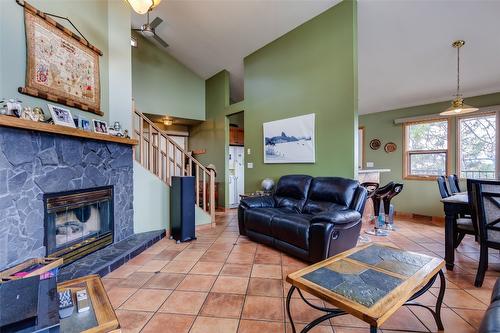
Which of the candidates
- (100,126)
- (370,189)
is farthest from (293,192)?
(100,126)

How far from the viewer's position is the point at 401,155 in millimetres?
5609

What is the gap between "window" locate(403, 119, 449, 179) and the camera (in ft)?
16.5

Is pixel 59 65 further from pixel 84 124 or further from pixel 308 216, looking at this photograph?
pixel 308 216

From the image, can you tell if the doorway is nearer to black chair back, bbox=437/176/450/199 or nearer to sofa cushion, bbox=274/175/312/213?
sofa cushion, bbox=274/175/312/213

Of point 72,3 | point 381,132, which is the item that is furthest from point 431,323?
point 381,132

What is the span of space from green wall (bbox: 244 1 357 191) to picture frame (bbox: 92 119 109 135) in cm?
273

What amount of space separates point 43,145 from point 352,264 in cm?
276

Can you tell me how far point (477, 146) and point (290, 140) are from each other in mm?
3919

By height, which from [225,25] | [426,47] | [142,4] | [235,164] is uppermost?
[225,25]

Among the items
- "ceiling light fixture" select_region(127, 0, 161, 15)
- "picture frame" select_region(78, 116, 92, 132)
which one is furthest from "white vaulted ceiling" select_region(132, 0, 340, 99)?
"picture frame" select_region(78, 116, 92, 132)

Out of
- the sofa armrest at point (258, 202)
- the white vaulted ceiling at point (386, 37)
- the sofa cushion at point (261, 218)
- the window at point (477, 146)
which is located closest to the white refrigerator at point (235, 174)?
the white vaulted ceiling at point (386, 37)

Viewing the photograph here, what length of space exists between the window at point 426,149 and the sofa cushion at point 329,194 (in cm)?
353

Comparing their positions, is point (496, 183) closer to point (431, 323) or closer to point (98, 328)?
point (431, 323)

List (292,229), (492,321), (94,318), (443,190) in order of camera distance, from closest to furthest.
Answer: (492,321)
(94,318)
(292,229)
(443,190)
